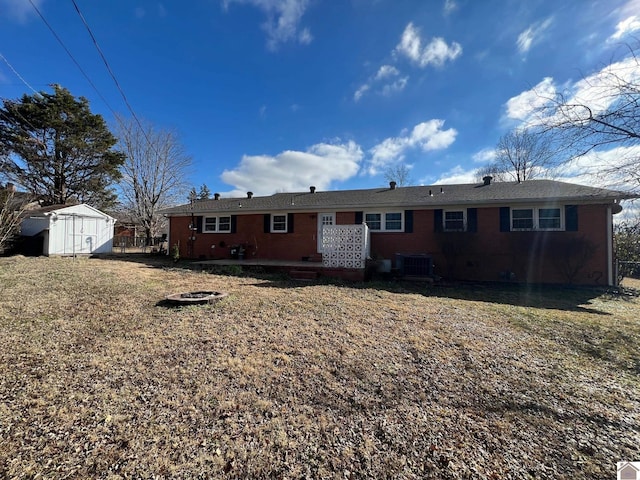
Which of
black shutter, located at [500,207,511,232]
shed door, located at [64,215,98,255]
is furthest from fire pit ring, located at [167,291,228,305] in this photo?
shed door, located at [64,215,98,255]

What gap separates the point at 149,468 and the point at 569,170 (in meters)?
9.68

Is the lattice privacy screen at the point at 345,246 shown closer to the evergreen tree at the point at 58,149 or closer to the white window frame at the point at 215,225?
the white window frame at the point at 215,225

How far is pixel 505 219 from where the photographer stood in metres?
10.0

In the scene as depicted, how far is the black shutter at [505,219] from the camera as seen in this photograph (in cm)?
997

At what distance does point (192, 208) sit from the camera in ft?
48.6

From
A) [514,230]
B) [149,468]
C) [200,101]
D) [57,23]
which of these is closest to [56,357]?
[149,468]

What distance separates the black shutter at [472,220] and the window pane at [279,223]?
311 inches

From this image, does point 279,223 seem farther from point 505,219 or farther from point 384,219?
point 505,219

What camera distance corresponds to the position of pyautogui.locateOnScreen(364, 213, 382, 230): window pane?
11602mm

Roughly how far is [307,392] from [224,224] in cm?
1261

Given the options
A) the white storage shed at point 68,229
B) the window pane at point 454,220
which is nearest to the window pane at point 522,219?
the window pane at point 454,220

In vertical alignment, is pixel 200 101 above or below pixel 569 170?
above

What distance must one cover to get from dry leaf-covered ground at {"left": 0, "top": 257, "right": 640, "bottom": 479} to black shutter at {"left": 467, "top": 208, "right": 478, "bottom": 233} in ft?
17.1

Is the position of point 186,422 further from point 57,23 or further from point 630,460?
point 57,23
